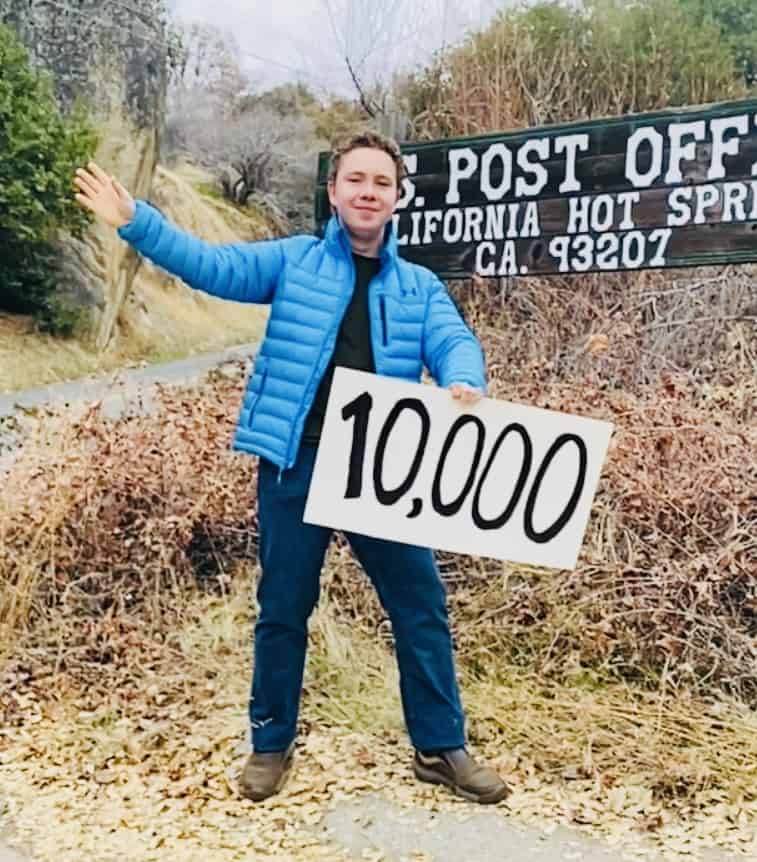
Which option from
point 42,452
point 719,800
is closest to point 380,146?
point 719,800

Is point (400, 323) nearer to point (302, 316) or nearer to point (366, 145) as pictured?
point (302, 316)

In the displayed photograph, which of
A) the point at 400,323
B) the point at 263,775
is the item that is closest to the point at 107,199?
the point at 400,323

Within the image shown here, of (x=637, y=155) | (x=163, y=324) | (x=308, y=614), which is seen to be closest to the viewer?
(x=308, y=614)

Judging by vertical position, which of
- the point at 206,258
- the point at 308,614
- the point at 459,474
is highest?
the point at 206,258

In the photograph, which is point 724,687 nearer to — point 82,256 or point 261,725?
point 261,725

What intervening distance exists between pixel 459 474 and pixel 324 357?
1.46ft

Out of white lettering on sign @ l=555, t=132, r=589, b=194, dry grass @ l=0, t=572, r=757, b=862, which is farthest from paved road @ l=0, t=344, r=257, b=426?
white lettering on sign @ l=555, t=132, r=589, b=194

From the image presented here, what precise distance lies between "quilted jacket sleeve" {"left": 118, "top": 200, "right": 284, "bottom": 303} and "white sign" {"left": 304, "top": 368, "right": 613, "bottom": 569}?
0.36m

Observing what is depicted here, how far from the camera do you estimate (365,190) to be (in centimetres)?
265

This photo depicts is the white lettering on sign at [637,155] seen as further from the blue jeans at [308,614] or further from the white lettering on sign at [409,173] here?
the blue jeans at [308,614]

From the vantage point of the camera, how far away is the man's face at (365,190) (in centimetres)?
265

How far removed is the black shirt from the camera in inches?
105

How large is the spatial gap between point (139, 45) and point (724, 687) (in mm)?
4099

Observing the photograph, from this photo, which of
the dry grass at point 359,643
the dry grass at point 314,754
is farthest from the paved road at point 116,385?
the dry grass at point 314,754
